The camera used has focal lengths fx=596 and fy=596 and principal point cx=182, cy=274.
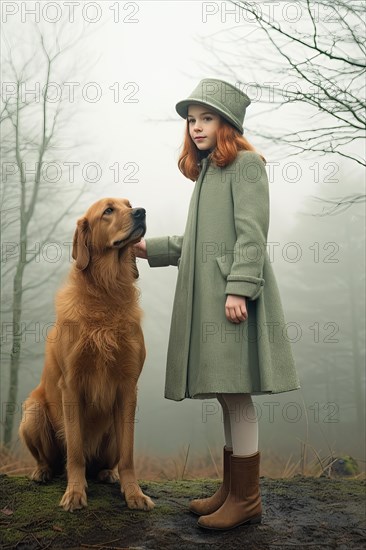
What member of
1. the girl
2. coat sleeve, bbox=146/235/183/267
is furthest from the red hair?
coat sleeve, bbox=146/235/183/267

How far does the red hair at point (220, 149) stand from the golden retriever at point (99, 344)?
0.45m

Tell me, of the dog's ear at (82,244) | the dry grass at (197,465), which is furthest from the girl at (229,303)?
the dry grass at (197,465)

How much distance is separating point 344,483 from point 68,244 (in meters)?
3.09

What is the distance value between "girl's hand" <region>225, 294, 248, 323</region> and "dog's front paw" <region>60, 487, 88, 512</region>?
118 centimetres

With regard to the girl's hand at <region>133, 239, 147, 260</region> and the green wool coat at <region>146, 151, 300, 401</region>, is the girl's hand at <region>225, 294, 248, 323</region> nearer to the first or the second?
Result: the green wool coat at <region>146, 151, 300, 401</region>

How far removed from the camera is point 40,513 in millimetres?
2986

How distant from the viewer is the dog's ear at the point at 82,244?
3.11 meters

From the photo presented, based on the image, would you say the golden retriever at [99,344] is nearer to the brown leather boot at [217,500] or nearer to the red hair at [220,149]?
the brown leather boot at [217,500]

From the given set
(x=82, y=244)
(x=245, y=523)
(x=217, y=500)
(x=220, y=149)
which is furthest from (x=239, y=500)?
(x=220, y=149)

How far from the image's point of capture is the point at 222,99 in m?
3.11

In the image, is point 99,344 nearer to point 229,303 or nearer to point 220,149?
point 229,303

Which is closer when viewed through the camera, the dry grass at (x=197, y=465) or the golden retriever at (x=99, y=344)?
the golden retriever at (x=99, y=344)

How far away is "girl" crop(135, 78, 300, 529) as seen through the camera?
294 centimetres

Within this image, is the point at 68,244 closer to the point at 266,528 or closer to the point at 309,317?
the point at 309,317
